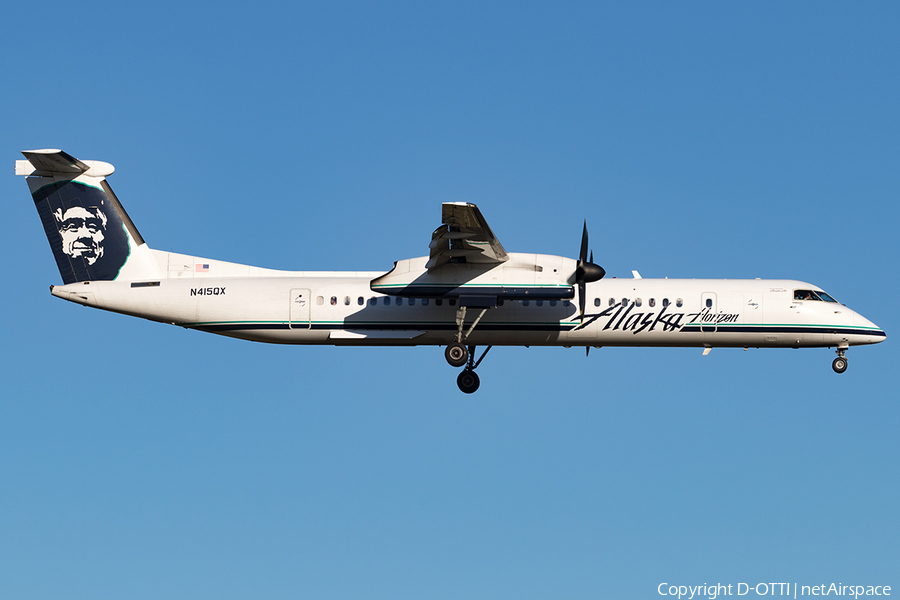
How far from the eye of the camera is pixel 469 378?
26266 millimetres

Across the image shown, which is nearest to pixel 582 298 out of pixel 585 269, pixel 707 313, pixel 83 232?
pixel 585 269

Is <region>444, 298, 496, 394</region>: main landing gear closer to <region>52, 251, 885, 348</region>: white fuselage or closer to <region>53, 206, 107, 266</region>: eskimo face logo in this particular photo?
<region>52, 251, 885, 348</region>: white fuselage

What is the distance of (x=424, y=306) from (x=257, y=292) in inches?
187

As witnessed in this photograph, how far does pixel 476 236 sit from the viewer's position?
2300 cm

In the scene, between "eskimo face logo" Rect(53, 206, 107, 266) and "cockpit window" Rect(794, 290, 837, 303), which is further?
"eskimo face logo" Rect(53, 206, 107, 266)

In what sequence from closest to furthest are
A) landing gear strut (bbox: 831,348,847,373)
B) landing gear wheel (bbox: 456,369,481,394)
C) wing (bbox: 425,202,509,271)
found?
wing (bbox: 425,202,509,271) < landing gear strut (bbox: 831,348,847,373) < landing gear wheel (bbox: 456,369,481,394)

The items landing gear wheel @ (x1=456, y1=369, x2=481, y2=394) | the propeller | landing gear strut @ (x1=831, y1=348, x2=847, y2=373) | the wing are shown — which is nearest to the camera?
the wing

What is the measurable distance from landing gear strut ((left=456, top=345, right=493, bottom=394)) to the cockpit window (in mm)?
8840

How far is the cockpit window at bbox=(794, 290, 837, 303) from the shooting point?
25938mm

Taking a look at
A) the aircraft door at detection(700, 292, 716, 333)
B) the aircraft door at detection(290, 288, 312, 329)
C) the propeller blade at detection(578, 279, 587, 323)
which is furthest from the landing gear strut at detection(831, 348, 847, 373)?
the aircraft door at detection(290, 288, 312, 329)

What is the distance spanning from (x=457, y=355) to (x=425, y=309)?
159 centimetres

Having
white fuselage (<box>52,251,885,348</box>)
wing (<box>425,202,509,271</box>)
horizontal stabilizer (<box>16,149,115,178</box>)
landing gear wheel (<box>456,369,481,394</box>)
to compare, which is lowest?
landing gear wheel (<box>456,369,481,394</box>)

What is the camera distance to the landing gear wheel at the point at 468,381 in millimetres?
26219

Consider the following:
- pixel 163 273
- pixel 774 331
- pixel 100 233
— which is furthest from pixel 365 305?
pixel 774 331
